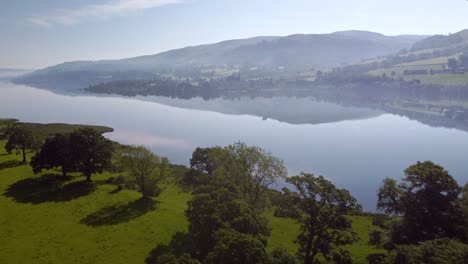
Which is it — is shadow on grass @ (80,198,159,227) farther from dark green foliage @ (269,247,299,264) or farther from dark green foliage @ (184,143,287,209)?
dark green foliage @ (269,247,299,264)

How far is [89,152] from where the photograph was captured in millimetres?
66812

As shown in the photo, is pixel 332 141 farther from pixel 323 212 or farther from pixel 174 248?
pixel 323 212

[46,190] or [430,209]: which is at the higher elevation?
[430,209]

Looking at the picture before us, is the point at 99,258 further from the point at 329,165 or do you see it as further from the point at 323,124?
the point at 323,124

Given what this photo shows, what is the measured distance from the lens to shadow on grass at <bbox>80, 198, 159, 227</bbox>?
2000 inches

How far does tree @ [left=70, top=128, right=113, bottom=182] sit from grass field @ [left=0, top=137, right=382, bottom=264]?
11.3 feet

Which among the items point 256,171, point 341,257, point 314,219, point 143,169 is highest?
point 256,171

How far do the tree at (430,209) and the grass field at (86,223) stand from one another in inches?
365

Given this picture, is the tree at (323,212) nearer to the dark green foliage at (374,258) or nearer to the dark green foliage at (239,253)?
the dark green foliage at (374,258)

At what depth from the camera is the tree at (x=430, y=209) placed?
1375 inches

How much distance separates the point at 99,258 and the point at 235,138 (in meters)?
108

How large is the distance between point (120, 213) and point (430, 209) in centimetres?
4520

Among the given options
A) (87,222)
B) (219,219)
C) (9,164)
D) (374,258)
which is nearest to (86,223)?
(87,222)

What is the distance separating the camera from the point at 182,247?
43.2m
